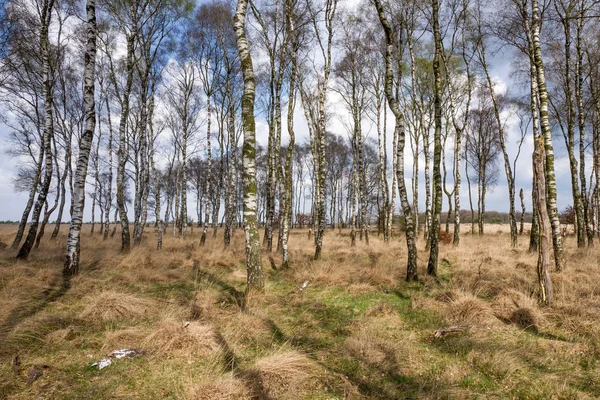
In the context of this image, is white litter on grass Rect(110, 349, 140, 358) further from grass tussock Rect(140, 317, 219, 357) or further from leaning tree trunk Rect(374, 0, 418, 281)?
leaning tree trunk Rect(374, 0, 418, 281)

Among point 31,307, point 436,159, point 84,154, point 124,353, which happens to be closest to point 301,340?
point 124,353

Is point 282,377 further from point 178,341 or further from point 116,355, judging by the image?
point 116,355

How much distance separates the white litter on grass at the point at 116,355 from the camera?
303 cm

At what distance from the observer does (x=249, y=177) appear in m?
5.73

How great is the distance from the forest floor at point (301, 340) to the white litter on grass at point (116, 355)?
58mm

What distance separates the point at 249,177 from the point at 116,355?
3.61m

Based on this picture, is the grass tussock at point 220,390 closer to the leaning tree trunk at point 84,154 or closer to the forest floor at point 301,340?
the forest floor at point 301,340

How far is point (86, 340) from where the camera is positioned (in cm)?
358

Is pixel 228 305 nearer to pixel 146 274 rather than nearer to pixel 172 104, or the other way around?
pixel 146 274

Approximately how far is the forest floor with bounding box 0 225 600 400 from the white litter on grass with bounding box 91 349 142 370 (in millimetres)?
58

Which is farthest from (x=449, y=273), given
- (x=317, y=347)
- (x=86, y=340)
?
(x=86, y=340)

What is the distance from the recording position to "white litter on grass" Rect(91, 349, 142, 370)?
9.94 ft

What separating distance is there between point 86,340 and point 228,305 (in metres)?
2.23

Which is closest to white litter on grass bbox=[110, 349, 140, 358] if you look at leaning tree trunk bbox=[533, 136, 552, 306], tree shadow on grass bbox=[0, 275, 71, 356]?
tree shadow on grass bbox=[0, 275, 71, 356]
